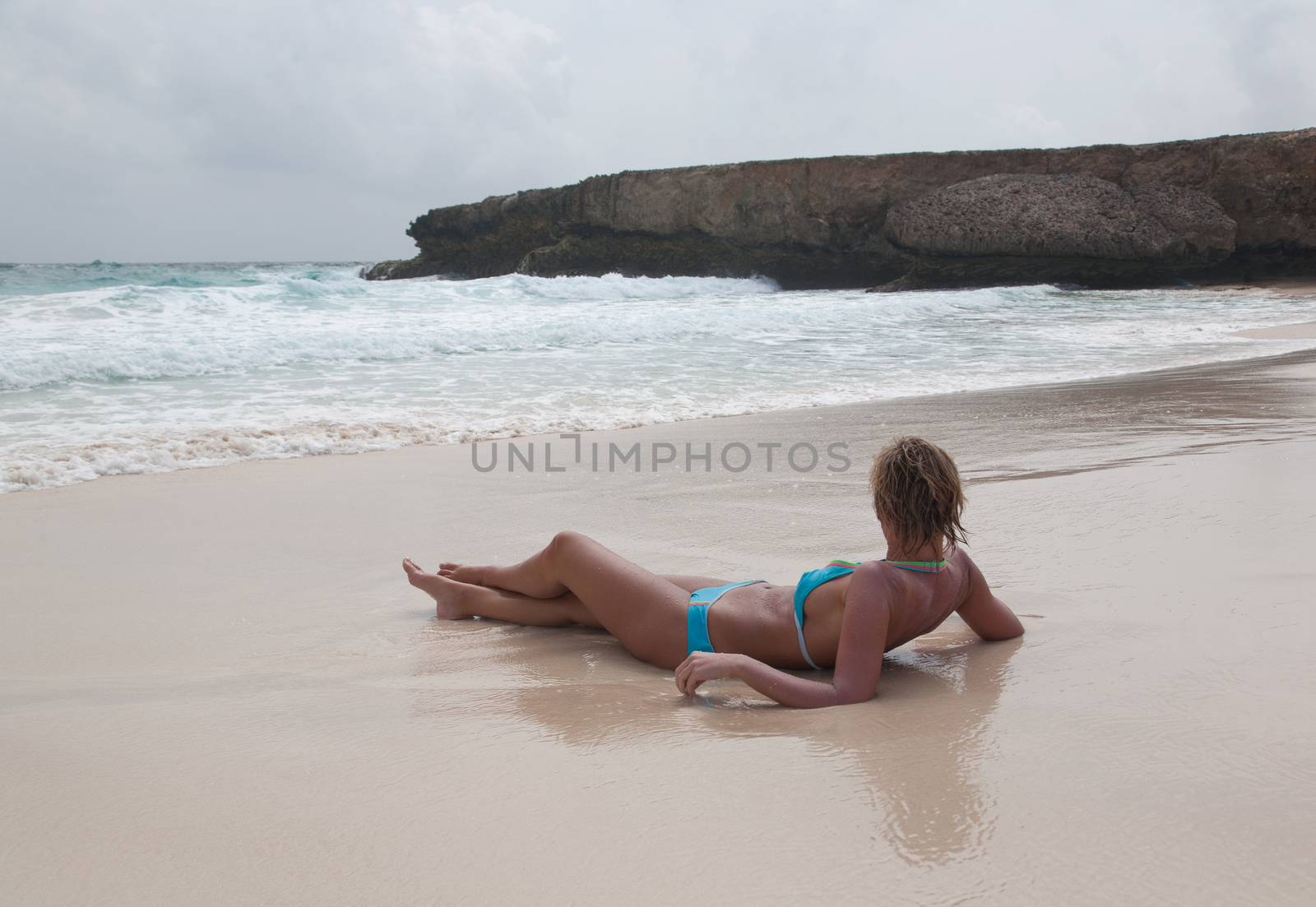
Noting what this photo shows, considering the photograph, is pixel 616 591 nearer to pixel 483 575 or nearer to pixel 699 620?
pixel 699 620

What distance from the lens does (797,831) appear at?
153 centimetres

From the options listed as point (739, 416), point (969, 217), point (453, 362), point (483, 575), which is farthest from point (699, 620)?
point (969, 217)

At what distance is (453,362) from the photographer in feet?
34.2

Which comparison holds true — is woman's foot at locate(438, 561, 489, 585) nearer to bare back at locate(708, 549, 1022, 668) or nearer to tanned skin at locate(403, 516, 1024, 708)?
tanned skin at locate(403, 516, 1024, 708)

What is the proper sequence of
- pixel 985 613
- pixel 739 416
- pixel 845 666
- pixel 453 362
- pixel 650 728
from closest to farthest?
pixel 650 728 → pixel 845 666 → pixel 985 613 → pixel 739 416 → pixel 453 362

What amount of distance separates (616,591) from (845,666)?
2.43 feet

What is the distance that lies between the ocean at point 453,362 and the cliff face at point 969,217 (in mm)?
10773

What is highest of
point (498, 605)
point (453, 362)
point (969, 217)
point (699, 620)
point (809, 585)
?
point (969, 217)

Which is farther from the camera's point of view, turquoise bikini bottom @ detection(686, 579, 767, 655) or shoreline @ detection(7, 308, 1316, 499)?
shoreline @ detection(7, 308, 1316, 499)

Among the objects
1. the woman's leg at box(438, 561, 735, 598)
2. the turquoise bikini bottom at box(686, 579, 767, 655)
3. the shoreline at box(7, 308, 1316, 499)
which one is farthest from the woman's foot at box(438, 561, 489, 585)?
the shoreline at box(7, 308, 1316, 499)

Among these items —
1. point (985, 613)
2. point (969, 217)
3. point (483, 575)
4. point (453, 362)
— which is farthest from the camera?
point (969, 217)

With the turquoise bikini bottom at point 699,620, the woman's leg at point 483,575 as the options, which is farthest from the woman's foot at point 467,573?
the turquoise bikini bottom at point 699,620

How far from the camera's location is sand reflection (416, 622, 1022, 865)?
160 cm

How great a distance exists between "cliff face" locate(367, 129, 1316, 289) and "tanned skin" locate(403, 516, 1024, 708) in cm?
2849
